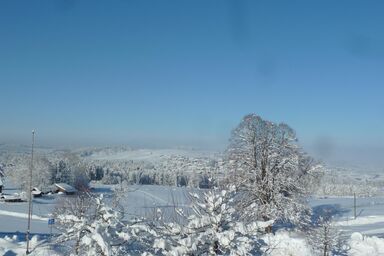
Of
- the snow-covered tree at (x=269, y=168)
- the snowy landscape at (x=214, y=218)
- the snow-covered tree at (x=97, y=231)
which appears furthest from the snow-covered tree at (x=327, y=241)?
Answer: the snow-covered tree at (x=97, y=231)

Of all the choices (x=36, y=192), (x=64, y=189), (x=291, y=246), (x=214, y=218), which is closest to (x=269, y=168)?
(x=291, y=246)

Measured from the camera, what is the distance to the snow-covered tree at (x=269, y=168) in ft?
108

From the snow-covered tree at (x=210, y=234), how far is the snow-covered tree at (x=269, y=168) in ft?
67.7

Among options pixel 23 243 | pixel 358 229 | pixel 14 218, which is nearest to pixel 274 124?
pixel 358 229

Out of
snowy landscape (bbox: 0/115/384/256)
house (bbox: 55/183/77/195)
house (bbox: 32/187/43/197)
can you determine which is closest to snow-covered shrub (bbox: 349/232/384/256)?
snowy landscape (bbox: 0/115/384/256)

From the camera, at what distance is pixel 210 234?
457 inches

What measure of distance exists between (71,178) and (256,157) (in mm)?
79171

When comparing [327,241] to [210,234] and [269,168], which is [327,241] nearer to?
[269,168]

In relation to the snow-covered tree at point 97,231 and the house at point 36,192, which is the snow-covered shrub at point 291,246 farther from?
the house at point 36,192

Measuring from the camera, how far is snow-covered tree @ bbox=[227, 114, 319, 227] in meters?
32.9

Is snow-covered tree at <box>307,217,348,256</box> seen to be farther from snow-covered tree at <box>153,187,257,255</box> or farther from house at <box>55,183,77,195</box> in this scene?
house at <box>55,183,77,195</box>

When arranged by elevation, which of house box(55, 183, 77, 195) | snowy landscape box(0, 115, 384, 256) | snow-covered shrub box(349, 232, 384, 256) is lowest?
house box(55, 183, 77, 195)

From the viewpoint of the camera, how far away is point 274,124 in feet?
116

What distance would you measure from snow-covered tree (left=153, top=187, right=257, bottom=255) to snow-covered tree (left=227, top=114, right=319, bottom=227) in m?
20.6
